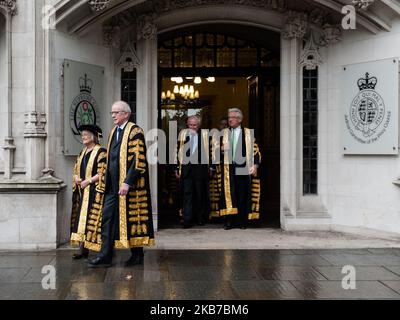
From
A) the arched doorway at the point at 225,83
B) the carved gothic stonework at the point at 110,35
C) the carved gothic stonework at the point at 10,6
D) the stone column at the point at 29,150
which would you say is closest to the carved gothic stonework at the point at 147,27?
the carved gothic stonework at the point at 110,35

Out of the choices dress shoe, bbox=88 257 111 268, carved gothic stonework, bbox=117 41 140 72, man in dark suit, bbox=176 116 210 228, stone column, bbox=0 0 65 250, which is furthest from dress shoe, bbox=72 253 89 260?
carved gothic stonework, bbox=117 41 140 72

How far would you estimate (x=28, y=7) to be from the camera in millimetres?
8555

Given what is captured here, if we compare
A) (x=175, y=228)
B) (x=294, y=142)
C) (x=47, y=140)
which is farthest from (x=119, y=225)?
(x=294, y=142)

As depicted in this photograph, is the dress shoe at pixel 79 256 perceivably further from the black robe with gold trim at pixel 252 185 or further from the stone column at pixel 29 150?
the black robe with gold trim at pixel 252 185

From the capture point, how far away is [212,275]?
6.93 m

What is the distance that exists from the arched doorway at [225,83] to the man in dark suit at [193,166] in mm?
583

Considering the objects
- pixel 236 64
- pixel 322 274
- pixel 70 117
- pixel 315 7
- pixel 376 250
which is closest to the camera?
pixel 322 274

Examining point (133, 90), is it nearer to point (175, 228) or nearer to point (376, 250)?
point (175, 228)

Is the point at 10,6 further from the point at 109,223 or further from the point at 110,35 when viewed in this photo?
the point at 109,223

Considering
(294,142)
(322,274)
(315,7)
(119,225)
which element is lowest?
(322,274)

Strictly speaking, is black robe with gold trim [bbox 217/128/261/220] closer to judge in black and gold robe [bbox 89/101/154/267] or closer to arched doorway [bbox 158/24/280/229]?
arched doorway [bbox 158/24/280/229]

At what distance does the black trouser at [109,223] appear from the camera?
284 inches

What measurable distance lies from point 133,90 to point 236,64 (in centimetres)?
254

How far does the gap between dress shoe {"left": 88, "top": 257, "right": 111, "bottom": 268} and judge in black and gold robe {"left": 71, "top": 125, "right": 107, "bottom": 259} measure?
8.0 inches
